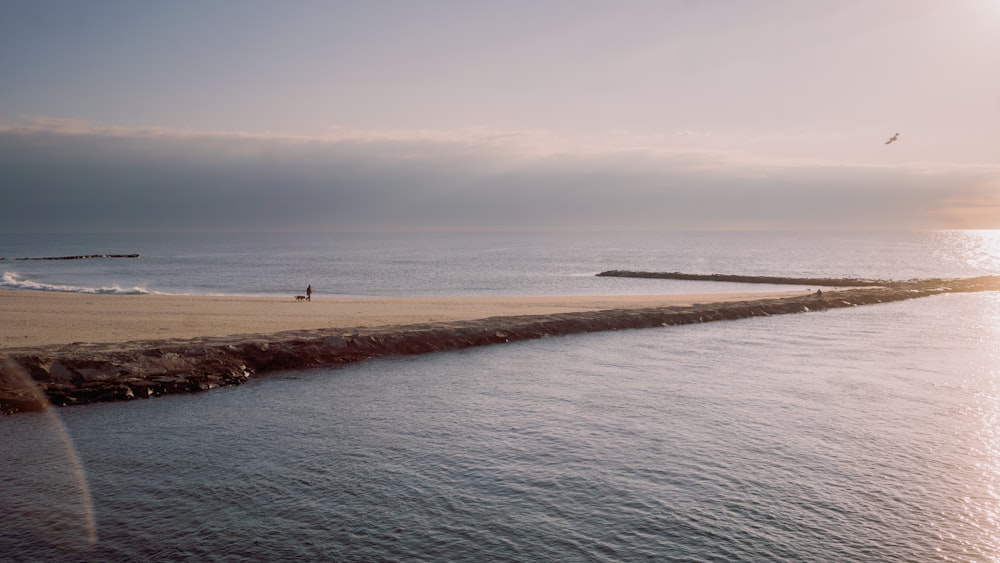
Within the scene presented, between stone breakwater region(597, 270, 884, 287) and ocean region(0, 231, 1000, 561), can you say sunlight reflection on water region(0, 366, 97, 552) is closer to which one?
ocean region(0, 231, 1000, 561)

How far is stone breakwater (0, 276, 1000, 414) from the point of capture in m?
21.2

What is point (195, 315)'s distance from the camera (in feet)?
138

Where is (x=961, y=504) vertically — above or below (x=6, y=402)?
below

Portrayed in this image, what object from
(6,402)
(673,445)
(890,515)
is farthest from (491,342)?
(890,515)

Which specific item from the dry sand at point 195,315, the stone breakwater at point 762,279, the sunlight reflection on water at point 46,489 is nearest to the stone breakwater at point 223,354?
the sunlight reflection on water at point 46,489

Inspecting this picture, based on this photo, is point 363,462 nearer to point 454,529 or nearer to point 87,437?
point 454,529

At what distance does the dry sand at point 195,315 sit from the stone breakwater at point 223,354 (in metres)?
5.83

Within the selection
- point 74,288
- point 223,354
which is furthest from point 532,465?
point 74,288

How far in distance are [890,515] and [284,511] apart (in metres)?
11.6

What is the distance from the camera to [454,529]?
11594mm

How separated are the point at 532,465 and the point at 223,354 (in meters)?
16.0

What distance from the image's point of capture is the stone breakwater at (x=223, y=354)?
21203 mm

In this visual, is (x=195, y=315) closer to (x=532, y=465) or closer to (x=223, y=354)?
(x=223, y=354)

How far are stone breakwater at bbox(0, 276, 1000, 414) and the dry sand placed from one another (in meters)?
5.83
